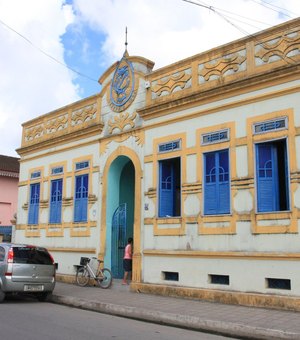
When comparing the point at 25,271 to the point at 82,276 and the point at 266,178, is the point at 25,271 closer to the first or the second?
the point at 82,276

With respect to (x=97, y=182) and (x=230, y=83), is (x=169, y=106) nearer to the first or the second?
(x=230, y=83)

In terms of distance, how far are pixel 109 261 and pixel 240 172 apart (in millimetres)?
6037

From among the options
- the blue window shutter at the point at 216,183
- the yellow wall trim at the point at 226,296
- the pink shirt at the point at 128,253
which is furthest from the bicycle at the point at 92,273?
the blue window shutter at the point at 216,183

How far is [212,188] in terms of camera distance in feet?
39.9

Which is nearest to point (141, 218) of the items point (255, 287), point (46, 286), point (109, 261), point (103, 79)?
point (109, 261)

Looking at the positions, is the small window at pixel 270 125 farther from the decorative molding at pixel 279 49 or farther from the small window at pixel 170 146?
the small window at pixel 170 146

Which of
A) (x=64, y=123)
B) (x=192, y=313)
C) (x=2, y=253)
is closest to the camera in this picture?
(x=192, y=313)

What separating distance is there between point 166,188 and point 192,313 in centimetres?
471

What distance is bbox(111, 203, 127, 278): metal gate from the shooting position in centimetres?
1530

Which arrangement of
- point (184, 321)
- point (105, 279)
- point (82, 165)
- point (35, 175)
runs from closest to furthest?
1. point (184, 321)
2. point (105, 279)
3. point (82, 165)
4. point (35, 175)

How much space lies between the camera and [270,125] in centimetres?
1116

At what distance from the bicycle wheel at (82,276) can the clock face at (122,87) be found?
18.6ft

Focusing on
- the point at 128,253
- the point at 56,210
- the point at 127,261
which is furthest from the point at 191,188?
the point at 56,210

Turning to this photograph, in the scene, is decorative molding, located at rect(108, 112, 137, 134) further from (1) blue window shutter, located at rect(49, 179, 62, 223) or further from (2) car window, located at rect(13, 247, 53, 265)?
(2) car window, located at rect(13, 247, 53, 265)
